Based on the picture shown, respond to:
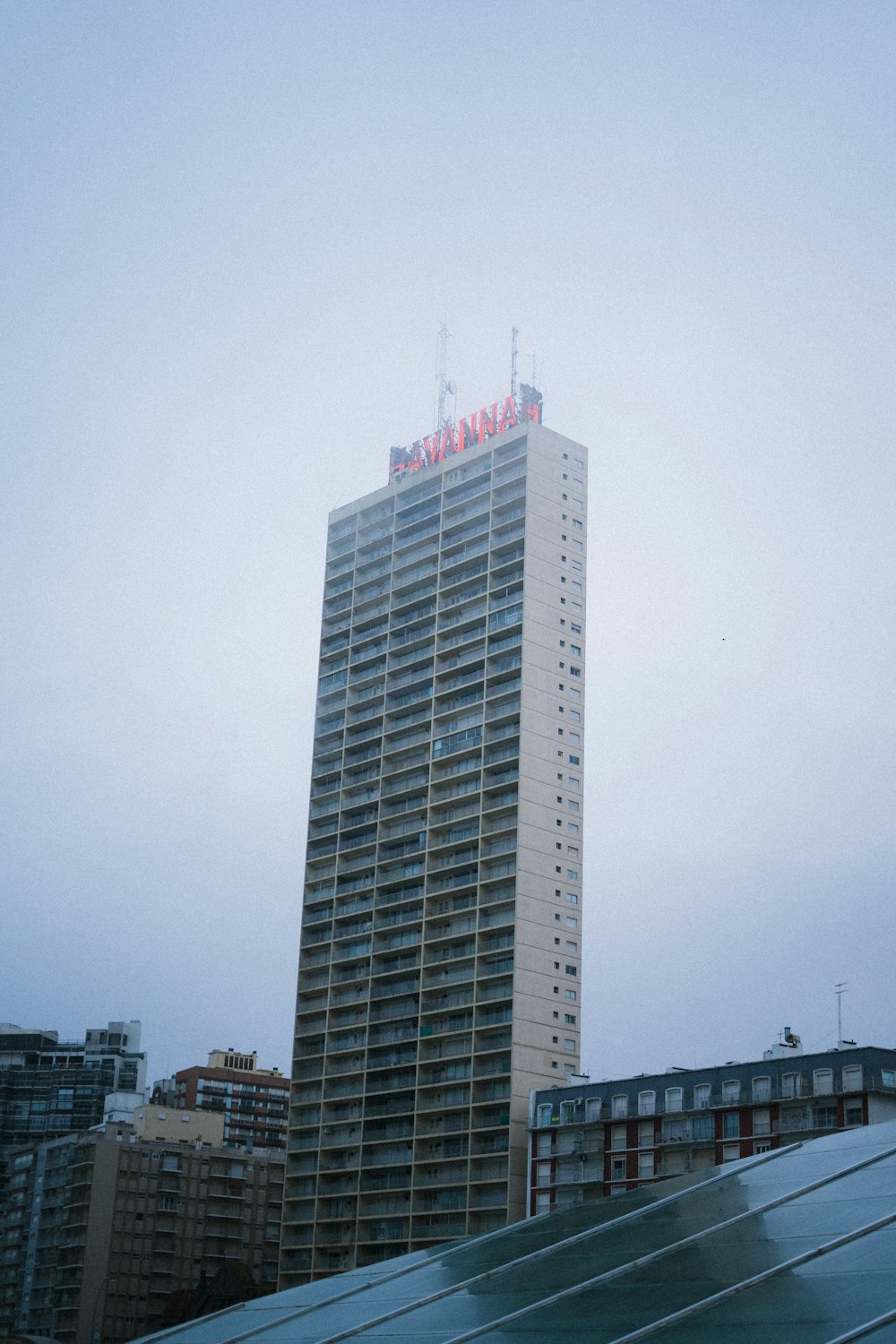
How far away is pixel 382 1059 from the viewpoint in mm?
125812

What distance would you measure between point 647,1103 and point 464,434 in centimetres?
6737

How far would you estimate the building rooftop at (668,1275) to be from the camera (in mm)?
16406

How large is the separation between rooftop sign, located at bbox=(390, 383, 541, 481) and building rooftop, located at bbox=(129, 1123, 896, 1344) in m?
118

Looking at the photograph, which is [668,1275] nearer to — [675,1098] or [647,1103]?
[675,1098]

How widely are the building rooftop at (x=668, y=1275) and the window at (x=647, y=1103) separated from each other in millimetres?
79227

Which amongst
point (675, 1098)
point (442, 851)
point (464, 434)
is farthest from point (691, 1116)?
point (464, 434)

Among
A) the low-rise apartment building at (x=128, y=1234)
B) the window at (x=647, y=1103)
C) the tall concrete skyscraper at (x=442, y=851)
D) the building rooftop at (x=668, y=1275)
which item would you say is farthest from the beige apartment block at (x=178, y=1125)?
the building rooftop at (x=668, y=1275)

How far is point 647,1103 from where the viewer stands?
4072 inches

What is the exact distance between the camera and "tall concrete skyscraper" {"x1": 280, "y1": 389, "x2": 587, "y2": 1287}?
385 feet

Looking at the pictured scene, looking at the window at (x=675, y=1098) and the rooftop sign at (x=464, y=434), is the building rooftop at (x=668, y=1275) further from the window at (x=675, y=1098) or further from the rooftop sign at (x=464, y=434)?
the rooftop sign at (x=464, y=434)

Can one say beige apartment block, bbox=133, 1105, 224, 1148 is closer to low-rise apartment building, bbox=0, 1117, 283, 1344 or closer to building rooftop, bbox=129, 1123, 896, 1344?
low-rise apartment building, bbox=0, 1117, 283, 1344

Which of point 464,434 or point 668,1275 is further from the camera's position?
point 464,434

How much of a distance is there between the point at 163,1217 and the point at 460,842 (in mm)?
63197

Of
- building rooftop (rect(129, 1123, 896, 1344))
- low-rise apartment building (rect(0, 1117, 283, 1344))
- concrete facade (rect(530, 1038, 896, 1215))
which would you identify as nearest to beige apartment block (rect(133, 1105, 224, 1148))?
low-rise apartment building (rect(0, 1117, 283, 1344))
